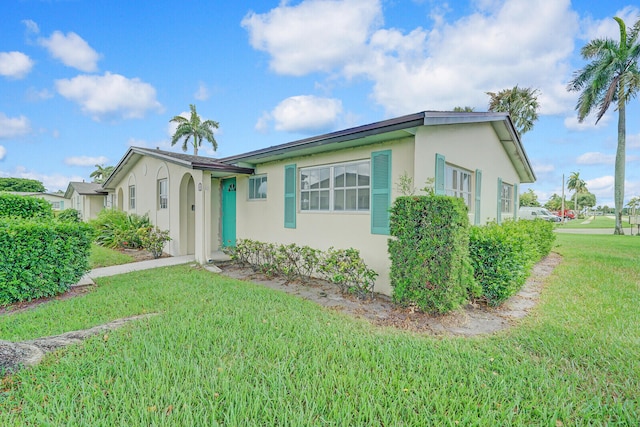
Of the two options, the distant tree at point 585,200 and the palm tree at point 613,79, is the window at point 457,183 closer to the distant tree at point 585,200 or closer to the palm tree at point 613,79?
the palm tree at point 613,79

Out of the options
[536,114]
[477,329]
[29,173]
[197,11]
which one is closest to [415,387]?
[477,329]

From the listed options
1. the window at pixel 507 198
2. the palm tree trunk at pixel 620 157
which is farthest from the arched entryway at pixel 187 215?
the palm tree trunk at pixel 620 157

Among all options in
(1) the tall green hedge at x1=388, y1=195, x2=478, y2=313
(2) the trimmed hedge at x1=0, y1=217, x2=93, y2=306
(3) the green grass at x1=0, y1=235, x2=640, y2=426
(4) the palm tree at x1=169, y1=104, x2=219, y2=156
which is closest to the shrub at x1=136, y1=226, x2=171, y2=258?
(2) the trimmed hedge at x1=0, y1=217, x2=93, y2=306

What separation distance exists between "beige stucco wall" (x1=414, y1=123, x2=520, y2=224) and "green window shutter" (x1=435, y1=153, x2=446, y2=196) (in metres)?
0.14

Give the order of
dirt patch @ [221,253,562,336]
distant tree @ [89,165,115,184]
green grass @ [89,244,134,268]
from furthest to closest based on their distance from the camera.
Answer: distant tree @ [89,165,115,184]
green grass @ [89,244,134,268]
dirt patch @ [221,253,562,336]

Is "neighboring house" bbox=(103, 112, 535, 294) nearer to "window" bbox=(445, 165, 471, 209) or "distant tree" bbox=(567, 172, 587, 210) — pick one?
"window" bbox=(445, 165, 471, 209)

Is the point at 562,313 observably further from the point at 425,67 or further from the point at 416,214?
the point at 425,67

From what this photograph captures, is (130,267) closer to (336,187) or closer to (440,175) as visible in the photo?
(336,187)

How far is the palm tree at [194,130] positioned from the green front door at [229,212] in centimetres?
2308

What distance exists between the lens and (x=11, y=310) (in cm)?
505

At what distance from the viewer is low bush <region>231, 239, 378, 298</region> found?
5.77 m

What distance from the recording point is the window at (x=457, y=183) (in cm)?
696

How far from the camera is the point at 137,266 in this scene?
28.1 feet

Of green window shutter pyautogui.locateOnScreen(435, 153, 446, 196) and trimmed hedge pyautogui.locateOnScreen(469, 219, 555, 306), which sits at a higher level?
green window shutter pyautogui.locateOnScreen(435, 153, 446, 196)
